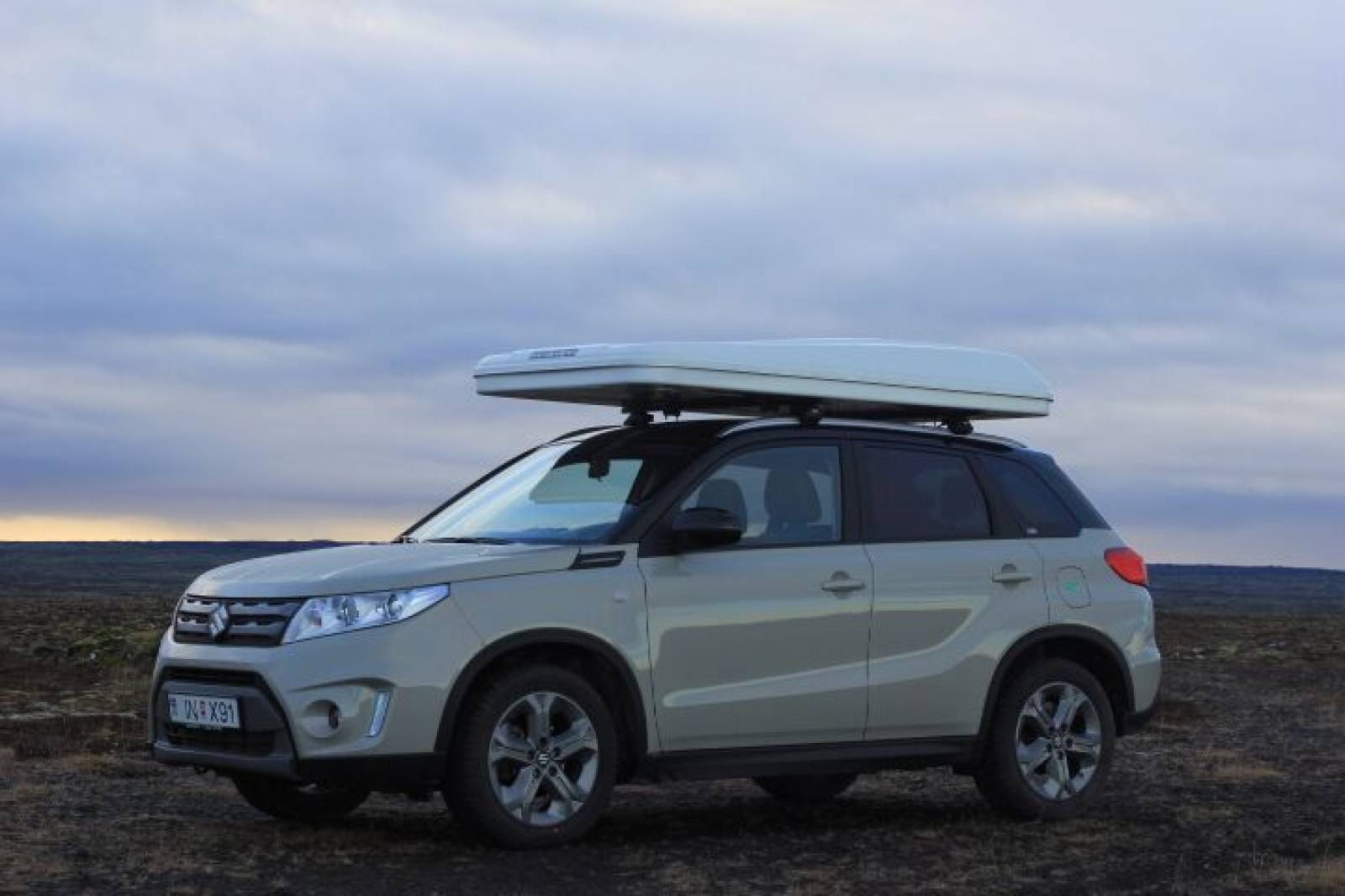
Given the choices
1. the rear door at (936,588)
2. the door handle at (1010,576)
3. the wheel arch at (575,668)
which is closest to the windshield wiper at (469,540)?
the wheel arch at (575,668)

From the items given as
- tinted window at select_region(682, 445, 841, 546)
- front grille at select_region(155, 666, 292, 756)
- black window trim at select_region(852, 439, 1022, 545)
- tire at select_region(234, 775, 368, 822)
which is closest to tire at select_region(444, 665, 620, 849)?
front grille at select_region(155, 666, 292, 756)

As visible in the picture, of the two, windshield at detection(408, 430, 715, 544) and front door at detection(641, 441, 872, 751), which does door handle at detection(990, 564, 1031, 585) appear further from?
windshield at detection(408, 430, 715, 544)

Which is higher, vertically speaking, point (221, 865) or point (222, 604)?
point (222, 604)

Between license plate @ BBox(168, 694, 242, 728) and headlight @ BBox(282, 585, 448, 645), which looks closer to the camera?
headlight @ BBox(282, 585, 448, 645)

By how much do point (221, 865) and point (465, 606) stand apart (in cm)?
143

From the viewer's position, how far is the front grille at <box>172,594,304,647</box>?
862cm

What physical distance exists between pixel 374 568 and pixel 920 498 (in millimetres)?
2898

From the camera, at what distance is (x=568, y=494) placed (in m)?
9.67

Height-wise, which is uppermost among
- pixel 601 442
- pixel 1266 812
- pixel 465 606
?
pixel 601 442

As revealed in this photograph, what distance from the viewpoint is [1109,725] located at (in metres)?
10.7

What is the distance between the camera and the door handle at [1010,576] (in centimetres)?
1034

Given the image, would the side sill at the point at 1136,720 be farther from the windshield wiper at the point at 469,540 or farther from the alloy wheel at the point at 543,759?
the windshield wiper at the point at 469,540

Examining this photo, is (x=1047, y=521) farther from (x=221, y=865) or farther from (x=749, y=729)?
(x=221, y=865)

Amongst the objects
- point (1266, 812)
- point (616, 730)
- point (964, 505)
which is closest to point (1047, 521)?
point (964, 505)
